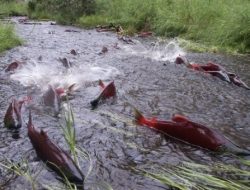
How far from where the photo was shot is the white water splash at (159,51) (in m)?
10.4

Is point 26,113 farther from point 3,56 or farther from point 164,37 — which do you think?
point 164,37

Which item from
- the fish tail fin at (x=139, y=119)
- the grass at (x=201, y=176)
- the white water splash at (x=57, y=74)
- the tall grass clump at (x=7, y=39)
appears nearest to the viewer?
the grass at (x=201, y=176)

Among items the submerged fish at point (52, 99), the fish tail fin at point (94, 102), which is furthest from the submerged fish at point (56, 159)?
the fish tail fin at point (94, 102)

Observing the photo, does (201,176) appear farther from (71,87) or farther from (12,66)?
(12,66)

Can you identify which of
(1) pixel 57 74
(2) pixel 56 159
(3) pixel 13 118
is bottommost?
(1) pixel 57 74

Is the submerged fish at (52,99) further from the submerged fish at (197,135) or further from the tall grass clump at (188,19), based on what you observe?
the tall grass clump at (188,19)

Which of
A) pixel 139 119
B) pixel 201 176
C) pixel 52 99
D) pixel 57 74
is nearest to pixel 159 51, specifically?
pixel 57 74

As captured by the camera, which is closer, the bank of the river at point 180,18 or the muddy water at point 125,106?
the muddy water at point 125,106

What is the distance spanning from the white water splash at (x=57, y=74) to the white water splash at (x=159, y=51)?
7.28ft

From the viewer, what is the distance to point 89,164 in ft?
12.1

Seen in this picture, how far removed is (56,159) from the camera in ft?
11.2

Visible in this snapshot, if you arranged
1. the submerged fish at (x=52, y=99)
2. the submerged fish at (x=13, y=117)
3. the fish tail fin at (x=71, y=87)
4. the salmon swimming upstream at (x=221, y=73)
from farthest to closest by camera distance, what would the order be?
the salmon swimming upstream at (x=221, y=73)
the fish tail fin at (x=71, y=87)
the submerged fish at (x=52, y=99)
the submerged fish at (x=13, y=117)

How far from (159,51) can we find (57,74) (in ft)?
14.6

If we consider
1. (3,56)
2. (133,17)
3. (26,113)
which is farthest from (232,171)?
(133,17)
